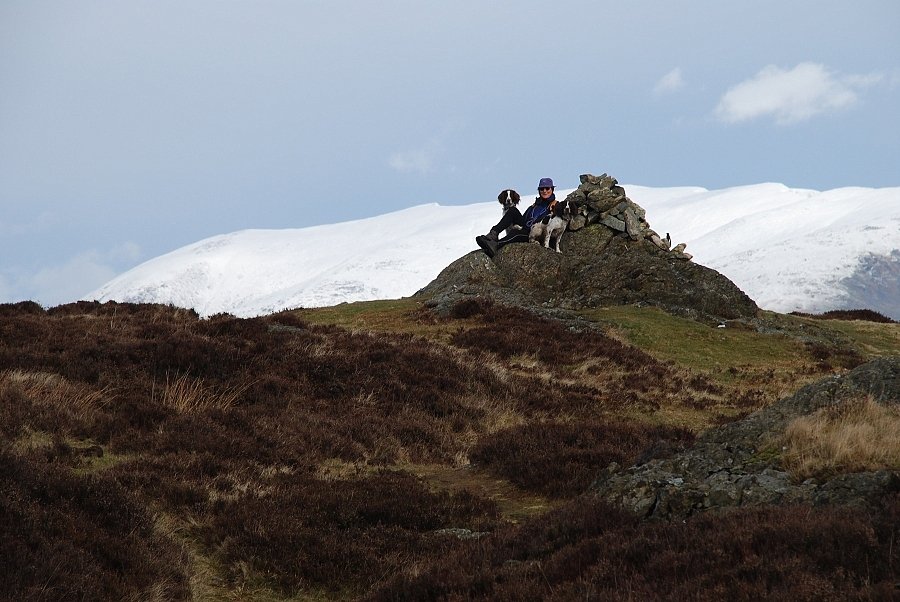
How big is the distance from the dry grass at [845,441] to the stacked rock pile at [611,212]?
1242 inches

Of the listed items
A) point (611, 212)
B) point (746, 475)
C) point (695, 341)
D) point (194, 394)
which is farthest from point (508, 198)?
point (746, 475)

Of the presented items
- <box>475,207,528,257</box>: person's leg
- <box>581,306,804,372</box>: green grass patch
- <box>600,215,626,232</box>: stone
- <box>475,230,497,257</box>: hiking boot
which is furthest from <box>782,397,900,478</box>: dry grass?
<box>600,215,626,232</box>: stone

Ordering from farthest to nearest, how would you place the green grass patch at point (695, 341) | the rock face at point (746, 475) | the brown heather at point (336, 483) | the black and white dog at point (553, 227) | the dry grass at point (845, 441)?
1. the black and white dog at point (553, 227)
2. the green grass patch at point (695, 341)
3. the dry grass at point (845, 441)
4. the rock face at point (746, 475)
5. the brown heather at point (336, 483)

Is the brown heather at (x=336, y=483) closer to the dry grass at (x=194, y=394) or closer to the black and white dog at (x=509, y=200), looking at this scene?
the dry grass at (x=194, y=394)

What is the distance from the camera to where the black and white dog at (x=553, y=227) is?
38875 millimetres

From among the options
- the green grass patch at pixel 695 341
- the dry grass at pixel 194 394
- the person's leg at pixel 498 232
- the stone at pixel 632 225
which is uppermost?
the person's leg at pixel 498 232

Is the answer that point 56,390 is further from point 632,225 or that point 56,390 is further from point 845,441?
point 632,225

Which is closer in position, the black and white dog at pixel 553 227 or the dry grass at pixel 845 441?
the dry grass at pixel 845 441

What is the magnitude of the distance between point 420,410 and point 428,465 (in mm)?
2816

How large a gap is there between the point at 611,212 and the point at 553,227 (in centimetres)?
366

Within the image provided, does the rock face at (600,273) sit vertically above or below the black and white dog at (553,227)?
below

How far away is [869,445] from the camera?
7.36 meters

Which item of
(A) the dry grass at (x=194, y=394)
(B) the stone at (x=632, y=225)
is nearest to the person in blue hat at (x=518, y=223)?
(B) the stone at (x=632, y=225)

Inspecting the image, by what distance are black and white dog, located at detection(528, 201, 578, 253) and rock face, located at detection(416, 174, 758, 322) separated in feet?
2.11
